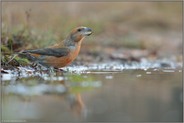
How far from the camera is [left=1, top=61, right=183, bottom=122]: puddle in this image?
19.9ft

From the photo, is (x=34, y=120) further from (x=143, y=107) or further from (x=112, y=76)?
(x=112, y=76)

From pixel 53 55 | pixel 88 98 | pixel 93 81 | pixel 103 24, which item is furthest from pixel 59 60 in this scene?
pixel 103 24

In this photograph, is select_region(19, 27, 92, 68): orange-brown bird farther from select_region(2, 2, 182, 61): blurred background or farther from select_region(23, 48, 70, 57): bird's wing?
select_region(2, 2, 182, 61): blurred background

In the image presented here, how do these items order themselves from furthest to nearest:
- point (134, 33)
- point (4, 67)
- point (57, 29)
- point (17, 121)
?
1. point (134, 33)
2. point (57, 29)
3. point (4, 67)
4. point (17, 121)

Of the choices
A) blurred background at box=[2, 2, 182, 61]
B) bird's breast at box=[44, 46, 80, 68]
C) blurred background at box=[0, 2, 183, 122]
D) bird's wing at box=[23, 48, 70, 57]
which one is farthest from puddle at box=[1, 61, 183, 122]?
blurred background at box=[2, 2, 182, 61]

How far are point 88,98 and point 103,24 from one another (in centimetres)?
1108

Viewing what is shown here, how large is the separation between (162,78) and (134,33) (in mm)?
9940

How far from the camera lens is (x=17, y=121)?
5605 millimetres

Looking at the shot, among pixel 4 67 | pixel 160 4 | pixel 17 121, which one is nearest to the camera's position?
pixel 17 121

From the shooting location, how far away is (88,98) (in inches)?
276

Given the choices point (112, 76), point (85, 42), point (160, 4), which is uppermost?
point (160, 4)

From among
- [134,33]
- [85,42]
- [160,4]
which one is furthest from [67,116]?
[160,4]

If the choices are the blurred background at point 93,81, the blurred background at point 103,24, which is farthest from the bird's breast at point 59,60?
the blurred background at point 103,24

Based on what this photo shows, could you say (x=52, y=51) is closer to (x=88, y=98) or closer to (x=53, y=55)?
(x=53, y=55)
